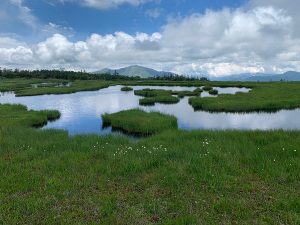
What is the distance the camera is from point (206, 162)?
12938 mm

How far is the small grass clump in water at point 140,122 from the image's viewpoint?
29.4 m

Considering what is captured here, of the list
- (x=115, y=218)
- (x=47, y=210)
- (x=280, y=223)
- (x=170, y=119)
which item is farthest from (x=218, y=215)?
(x=170, y=119)

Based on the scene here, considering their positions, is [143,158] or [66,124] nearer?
[143,158]

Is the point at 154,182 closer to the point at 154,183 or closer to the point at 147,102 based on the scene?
the point at 154,183

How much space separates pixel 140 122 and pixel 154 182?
19834 millimetres

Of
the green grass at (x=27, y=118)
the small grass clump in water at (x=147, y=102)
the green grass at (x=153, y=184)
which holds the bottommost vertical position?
the green grass at (x=27, y=118)

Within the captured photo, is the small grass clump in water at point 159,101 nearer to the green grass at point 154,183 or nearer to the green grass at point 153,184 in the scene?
the green grass at point 154,183

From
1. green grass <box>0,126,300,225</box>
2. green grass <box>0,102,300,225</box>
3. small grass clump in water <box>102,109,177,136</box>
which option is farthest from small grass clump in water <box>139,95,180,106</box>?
green grass <box>0,126,300,225</box>

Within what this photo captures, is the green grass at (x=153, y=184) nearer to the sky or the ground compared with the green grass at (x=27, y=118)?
nearer to the sky

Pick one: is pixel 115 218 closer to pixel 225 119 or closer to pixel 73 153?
pixel 73 153

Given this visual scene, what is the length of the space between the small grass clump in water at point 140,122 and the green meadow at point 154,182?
35.4ft

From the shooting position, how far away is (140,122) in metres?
31.0

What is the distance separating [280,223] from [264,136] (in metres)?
10.8

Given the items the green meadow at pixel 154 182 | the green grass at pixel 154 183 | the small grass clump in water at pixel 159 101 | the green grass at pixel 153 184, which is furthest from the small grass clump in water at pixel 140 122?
the small grass clump in water at pixel 159 101
